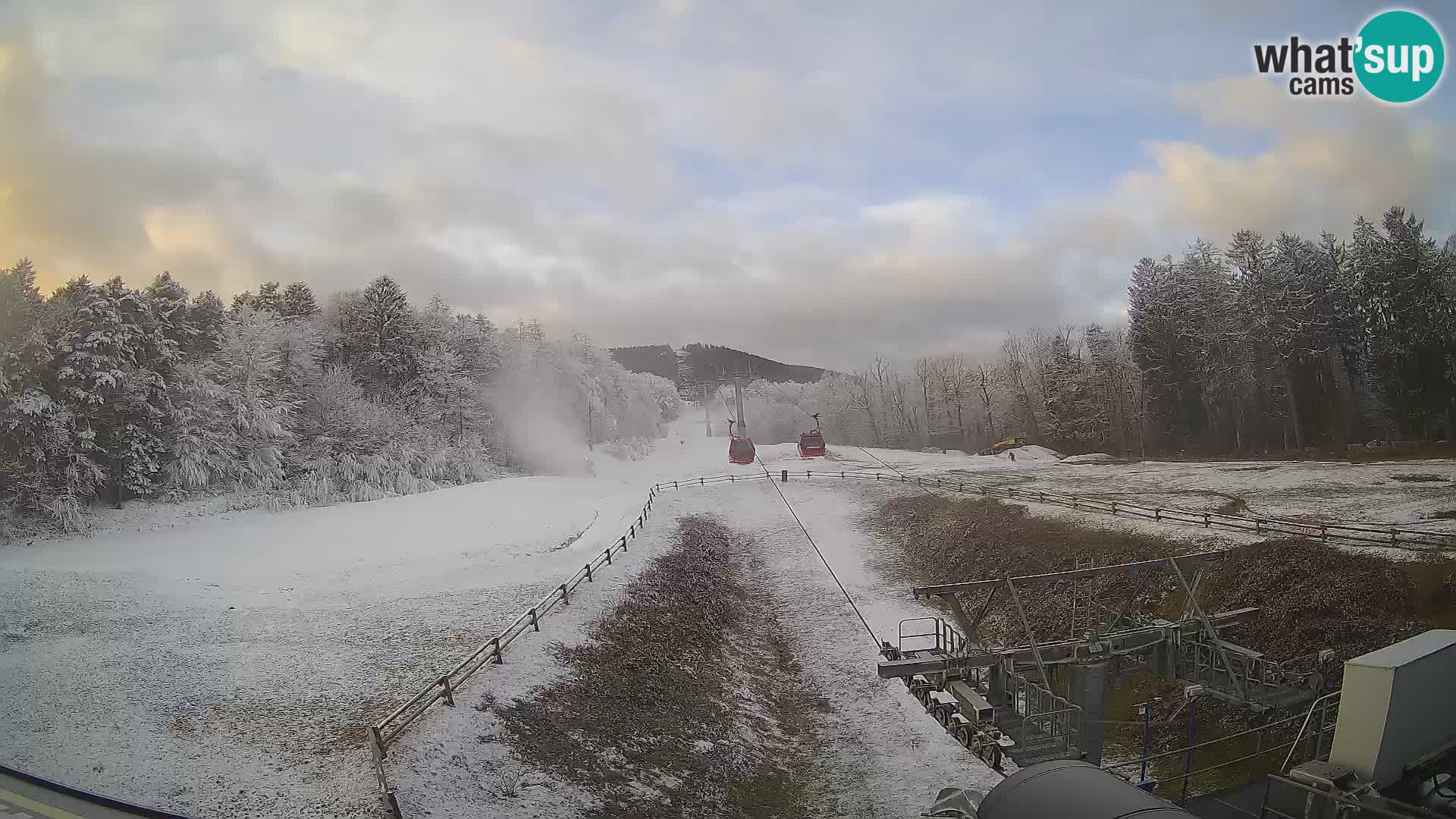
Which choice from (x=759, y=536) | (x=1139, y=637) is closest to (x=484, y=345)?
(x=759, y=536)

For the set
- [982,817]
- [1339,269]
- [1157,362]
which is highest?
[1339,269]

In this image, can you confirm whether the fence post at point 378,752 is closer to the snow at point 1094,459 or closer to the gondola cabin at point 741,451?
the gondola cabin at point 741,451

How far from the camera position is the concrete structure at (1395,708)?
842 centimetres

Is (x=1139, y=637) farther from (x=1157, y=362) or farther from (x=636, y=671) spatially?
(x=1157, y=362)

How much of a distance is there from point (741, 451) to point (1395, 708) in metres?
50.6

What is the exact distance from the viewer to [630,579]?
28.3 meters

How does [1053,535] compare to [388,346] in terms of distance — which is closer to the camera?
[1053,535]

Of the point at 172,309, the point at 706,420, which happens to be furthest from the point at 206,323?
the point at 706,420

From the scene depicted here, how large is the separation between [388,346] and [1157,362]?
5520 centimetres

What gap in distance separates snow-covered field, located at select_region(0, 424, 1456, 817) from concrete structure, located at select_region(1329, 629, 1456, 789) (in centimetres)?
969

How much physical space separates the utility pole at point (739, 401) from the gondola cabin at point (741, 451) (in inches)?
74.7

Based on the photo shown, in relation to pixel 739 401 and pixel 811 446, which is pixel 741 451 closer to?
pixel 811 446

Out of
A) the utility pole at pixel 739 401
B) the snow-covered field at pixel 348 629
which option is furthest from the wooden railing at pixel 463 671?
the utility pole at pixel 739 401

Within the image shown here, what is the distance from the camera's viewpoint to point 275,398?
42.8 metres
